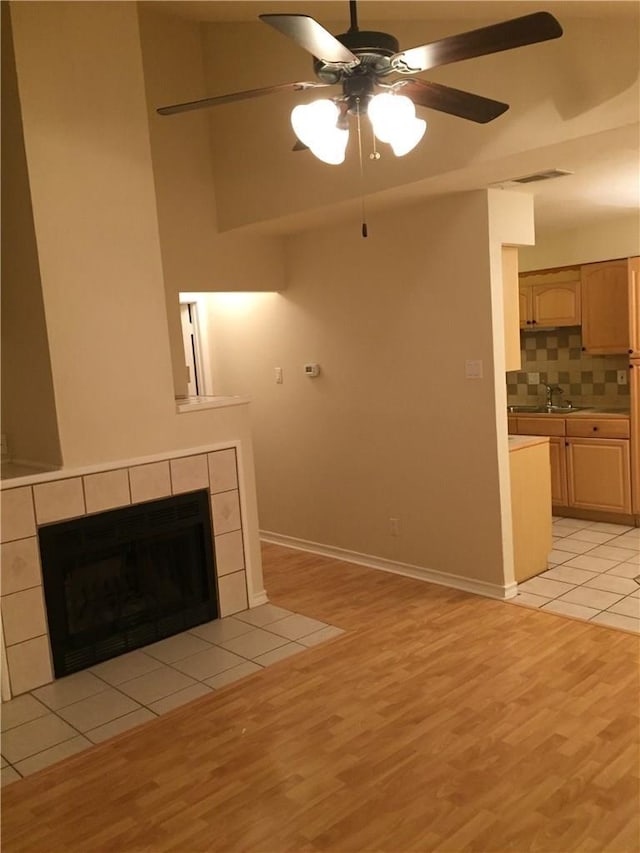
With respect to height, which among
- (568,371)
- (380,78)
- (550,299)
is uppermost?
(380,78)

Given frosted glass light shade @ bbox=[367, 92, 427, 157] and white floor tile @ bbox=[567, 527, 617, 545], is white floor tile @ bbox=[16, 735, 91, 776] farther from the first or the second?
white floor tile @ bbox=[567, 527, 617, 545]

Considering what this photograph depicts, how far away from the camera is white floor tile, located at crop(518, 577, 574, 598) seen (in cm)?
414

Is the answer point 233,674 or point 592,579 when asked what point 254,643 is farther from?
point 592,579

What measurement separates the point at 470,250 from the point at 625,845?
2.88 m

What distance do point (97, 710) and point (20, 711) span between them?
0.35 m

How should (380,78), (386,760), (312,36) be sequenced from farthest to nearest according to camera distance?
(386,760) < (380,78) < (312,36)

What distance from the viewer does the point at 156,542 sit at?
3844mm

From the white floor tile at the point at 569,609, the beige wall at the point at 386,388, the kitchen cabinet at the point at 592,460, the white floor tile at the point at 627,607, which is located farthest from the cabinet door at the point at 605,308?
the white floor tile at the point at 569,609

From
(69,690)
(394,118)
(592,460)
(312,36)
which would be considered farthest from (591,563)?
(312,36)

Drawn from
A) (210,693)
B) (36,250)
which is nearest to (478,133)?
(36,250)

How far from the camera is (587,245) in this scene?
19.4 feet

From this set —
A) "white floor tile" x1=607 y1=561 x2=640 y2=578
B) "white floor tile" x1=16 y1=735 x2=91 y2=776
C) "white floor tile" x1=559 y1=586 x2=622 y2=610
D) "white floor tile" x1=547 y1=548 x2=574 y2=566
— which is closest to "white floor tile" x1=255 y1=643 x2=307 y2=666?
"white floor tile" x1=16 y1=735 x2=91 y2=776

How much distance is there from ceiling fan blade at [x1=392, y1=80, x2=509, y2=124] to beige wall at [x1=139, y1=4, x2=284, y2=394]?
2.69m

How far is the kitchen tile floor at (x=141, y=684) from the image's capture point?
114 inches
